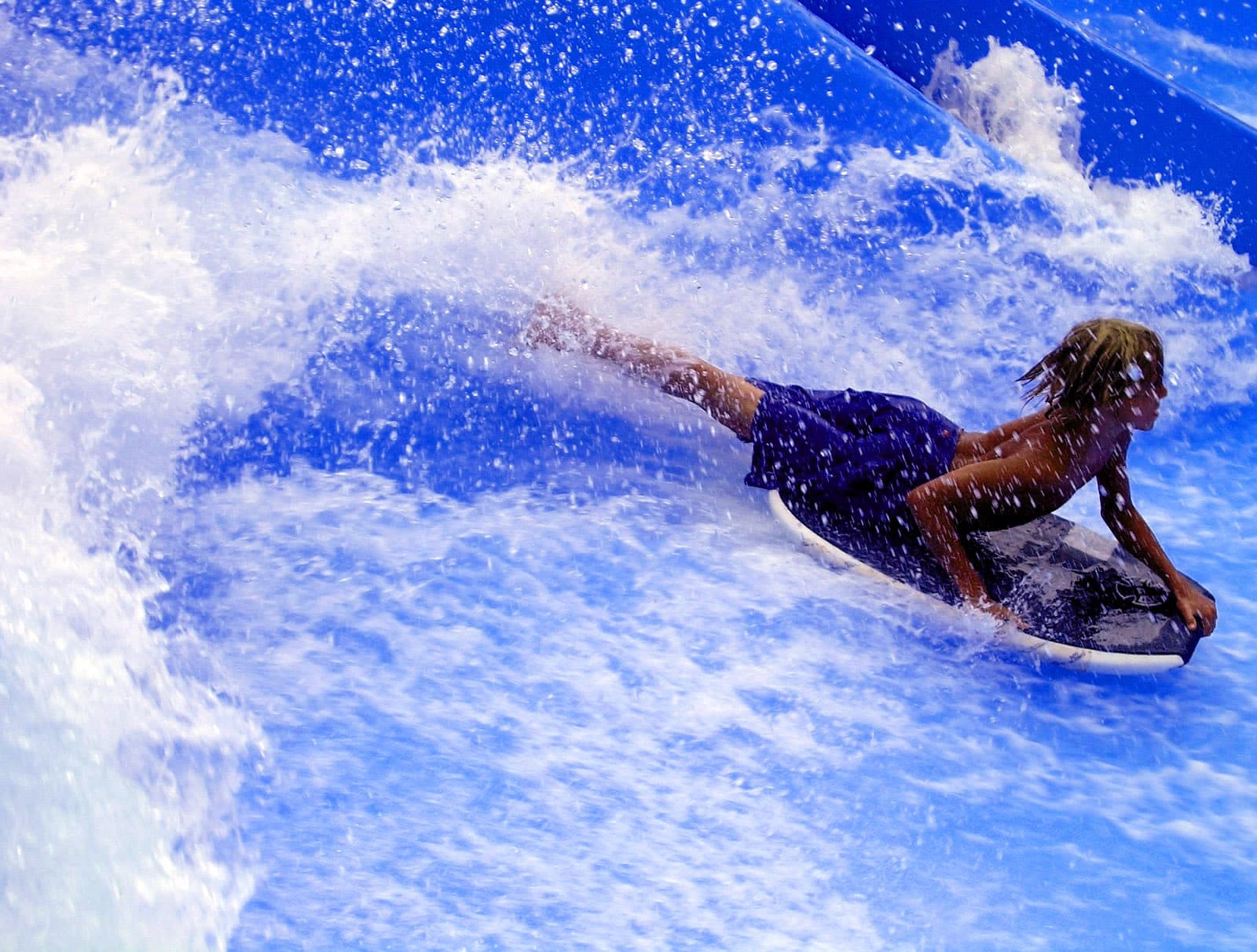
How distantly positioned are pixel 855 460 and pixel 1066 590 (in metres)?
0.53

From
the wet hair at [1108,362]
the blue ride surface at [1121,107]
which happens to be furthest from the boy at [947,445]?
the blue ride surface at [1121,107]

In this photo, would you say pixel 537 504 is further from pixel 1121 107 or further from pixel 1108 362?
pixel 1121 107

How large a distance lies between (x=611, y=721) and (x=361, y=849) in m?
0.53

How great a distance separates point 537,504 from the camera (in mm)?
2869

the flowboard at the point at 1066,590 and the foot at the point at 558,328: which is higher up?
the foot at the point at 558,328

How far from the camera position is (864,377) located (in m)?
3.49

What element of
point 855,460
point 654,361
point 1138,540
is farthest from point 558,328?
point 1138,540

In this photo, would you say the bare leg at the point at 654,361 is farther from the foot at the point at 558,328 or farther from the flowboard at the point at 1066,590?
the flowboard at the point at 1066,590

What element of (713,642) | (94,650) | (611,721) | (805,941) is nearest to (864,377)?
(713,642)

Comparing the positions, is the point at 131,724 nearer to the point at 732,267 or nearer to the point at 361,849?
the point at 361,849

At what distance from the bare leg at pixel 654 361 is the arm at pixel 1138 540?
31.9 inches

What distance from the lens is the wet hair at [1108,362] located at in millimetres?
2314

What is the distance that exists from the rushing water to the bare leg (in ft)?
0.68

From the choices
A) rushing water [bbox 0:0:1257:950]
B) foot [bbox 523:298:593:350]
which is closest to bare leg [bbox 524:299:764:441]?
foot [bbox 523:298:593:350]
